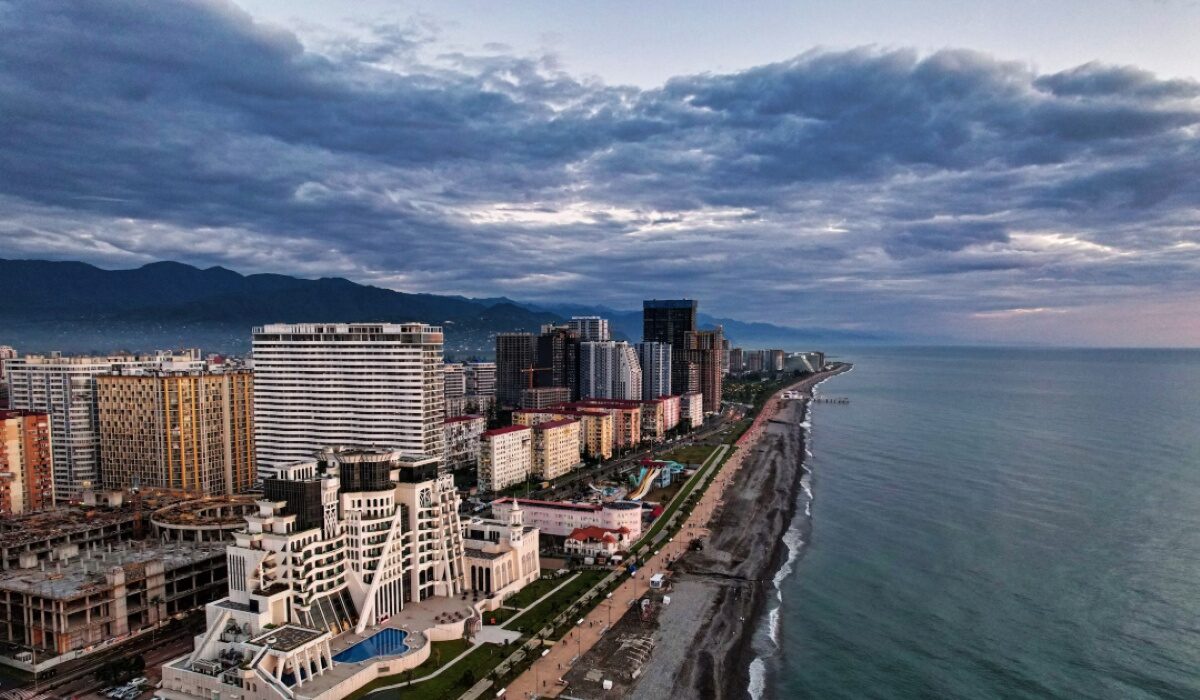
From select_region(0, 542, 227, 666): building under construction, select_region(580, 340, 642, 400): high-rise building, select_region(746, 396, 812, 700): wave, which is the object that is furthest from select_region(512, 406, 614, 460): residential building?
select_region(0, 542, 227, 666): building under construction

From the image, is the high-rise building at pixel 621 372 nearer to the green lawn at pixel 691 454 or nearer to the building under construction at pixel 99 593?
the green lawn at pixel 691 454

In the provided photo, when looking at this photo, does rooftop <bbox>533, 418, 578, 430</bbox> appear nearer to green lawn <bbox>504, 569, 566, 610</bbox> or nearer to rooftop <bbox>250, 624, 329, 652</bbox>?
green lawn <bbox>504, 569, 566, 610</bbox>

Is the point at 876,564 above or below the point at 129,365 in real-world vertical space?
below

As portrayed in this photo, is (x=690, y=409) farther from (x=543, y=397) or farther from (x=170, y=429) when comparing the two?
(x=170, y=429)

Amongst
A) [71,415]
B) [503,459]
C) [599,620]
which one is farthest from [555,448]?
[71,415]

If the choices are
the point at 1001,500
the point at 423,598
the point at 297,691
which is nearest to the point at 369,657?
→ the point at 297,691

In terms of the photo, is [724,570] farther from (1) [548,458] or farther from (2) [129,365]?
(2) [129,365]

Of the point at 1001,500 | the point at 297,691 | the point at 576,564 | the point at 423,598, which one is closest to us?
the point at 297,691
